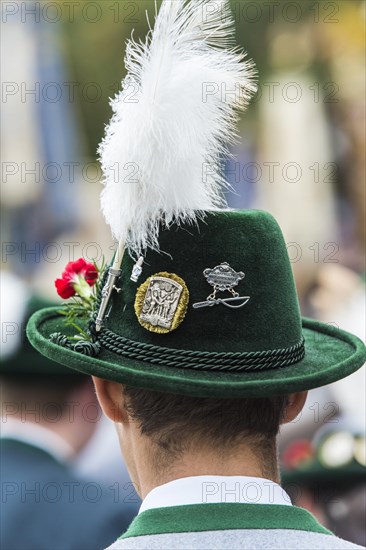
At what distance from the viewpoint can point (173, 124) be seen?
5.34 feet

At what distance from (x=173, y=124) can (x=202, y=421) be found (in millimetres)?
600

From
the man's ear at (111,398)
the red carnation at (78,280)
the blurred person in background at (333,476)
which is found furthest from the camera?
the blurred person in background at (333,476)

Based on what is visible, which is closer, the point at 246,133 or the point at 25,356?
the point at 25,356

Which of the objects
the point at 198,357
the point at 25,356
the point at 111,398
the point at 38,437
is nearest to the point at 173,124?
the point at 198,357

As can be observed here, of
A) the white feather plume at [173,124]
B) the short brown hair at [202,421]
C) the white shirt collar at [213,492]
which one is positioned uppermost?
the white feather plume at [173,124]

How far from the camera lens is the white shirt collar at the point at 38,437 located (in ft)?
15.1

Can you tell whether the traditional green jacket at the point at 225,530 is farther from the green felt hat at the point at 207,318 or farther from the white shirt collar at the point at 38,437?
the white shirt collar at the point at 38,437

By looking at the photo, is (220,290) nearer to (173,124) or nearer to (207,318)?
(207,318)

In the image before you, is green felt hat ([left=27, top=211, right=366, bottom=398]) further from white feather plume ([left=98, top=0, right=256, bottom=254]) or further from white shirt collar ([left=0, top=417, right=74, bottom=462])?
white shirt collar ([left=0, top=417, right=74, bottom=462])

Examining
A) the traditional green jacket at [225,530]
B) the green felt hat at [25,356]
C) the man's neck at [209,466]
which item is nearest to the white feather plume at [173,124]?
the man's neck at [209,466]

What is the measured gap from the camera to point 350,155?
534cm

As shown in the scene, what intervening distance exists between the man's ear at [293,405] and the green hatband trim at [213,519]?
25 centimetres

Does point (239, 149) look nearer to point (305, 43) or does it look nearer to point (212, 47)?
point (305, 43)

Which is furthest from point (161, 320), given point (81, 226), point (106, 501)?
point (81, 226)
